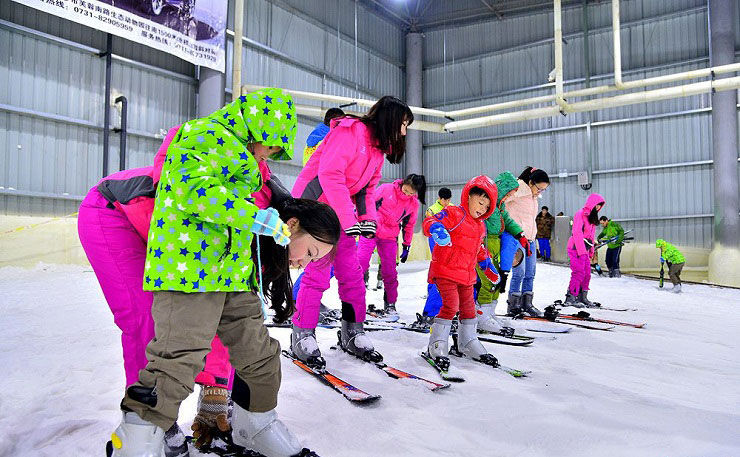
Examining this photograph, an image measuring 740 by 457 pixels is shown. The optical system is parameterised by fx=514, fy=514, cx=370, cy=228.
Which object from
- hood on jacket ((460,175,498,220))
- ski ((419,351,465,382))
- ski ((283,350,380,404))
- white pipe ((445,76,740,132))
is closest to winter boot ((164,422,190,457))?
ski ((283,350,380,404))

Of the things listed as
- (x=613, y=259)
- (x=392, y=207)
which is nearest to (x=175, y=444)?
(x=392, y=207)

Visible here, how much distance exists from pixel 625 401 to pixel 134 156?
10.0m

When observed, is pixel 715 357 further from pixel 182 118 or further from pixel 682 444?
pixel 182 118

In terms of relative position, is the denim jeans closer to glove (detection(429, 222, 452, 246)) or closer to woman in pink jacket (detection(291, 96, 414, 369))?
glove (detection(429, 222, 452, 246))

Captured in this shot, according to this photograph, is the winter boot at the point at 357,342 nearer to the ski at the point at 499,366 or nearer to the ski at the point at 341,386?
the ski at the point at 341,386

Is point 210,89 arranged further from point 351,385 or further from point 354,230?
point 351,385

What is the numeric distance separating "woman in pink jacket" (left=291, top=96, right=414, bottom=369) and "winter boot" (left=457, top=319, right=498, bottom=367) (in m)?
0.65

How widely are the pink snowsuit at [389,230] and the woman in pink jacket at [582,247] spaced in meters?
2.18

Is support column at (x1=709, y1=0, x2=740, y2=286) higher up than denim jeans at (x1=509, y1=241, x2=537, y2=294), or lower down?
higher up

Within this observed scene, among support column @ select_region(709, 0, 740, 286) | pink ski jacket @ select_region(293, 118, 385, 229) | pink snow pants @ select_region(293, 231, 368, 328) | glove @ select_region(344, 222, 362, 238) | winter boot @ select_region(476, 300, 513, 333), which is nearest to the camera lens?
glove @ select_region(344, 222, 362, 238)

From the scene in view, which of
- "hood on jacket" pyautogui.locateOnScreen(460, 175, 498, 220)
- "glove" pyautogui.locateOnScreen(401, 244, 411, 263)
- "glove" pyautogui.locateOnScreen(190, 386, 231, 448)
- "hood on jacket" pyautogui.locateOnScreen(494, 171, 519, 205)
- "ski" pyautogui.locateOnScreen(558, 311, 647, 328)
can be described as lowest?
"ski" pyautogui.locateOnScreen(558, 311, 647, 328)

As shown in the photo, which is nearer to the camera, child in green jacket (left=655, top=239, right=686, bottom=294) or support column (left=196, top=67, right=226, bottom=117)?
child in green jacket (left=655, top=239, right=686, bottom=294)

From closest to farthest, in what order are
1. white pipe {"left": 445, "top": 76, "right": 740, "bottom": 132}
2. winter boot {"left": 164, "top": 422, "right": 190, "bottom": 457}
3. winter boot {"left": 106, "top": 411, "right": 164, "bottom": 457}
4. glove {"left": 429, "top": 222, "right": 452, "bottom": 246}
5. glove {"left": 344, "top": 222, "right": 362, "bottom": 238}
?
winter boot {"left": 106, "top": 411, "right": 164, "bottom": 457}, winter boot {"left": 164, "top": 422, "right": 190, "bottom": 457}, glove {"left": 344, "top": 222, "right": 362, "bottom": 238}, glove {"left": 429, "top": 222, "right": 452, "bottom": 246}, white pipe {"left": 445, "top": 76, "right": 740, "bottom": 132}

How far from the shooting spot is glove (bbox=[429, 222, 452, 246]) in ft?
10.4
